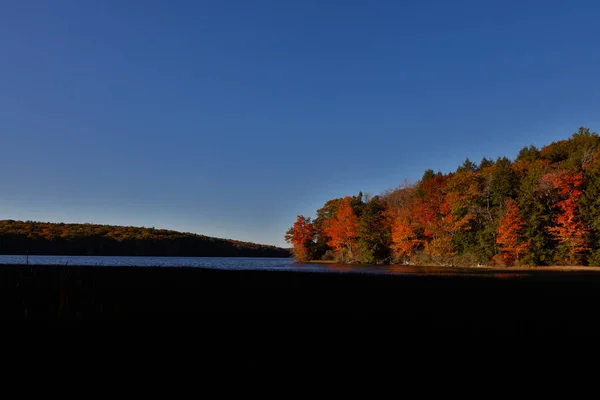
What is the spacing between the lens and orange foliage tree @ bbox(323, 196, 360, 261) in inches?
3420

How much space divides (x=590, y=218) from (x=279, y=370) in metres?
67.0

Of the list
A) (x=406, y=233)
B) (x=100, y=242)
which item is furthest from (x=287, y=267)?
(x=100, y=242)

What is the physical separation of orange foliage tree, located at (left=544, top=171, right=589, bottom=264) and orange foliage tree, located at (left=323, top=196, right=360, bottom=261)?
38138 mm

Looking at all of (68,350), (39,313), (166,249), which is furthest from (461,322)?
(166,249)

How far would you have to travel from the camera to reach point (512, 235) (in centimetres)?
5853

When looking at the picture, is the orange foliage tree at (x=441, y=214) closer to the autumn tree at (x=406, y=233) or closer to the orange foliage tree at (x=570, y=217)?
the autumn tree at (x=406, y=233)

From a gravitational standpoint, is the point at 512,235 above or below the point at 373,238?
below

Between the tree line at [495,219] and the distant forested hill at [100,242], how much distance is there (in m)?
89.8

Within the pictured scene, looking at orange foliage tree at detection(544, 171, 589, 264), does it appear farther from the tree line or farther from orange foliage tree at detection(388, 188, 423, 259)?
orange foliage tree at detection(388, 188, 423, 259)

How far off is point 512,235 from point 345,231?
121 ft

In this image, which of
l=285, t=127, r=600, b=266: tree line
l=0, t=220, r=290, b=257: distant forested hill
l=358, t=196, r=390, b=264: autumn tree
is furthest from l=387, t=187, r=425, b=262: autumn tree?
l=0, t=220, r=290, b=257: distant forested hill

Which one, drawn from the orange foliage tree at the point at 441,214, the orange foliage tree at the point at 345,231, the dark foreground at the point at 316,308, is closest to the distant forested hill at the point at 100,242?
the orange foliage tree at the point at 345,231

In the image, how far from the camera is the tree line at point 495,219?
2259 inches

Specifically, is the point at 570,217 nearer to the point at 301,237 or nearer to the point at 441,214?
the point at 441,214
